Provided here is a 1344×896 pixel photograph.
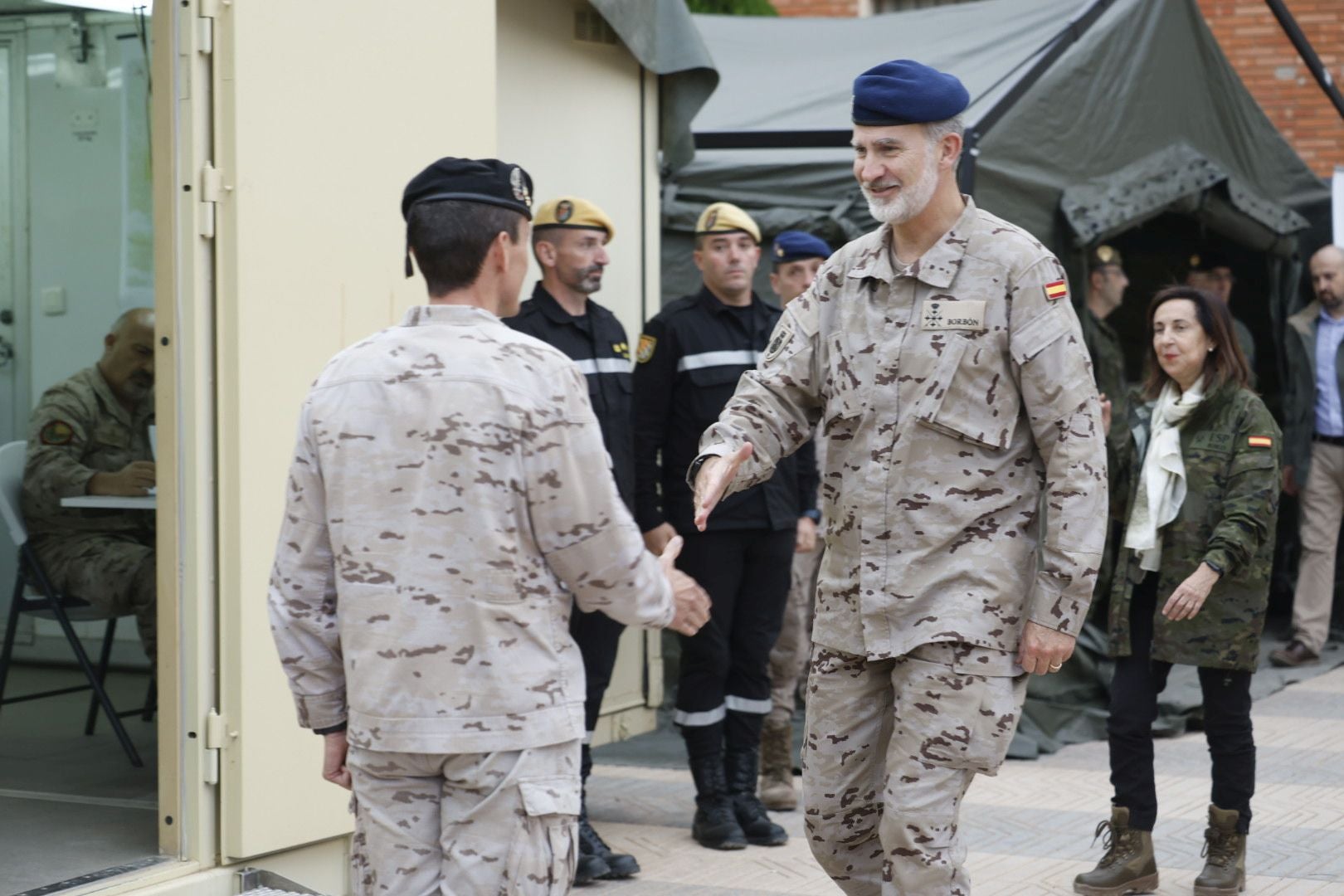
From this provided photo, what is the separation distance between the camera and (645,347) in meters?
5.95

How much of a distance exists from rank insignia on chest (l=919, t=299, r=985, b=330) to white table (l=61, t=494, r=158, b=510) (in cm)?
336

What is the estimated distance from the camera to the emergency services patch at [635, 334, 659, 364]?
591 centimetres

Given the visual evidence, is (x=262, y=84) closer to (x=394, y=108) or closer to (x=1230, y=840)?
(x=394, y=108)

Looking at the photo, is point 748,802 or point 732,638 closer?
point 748,802

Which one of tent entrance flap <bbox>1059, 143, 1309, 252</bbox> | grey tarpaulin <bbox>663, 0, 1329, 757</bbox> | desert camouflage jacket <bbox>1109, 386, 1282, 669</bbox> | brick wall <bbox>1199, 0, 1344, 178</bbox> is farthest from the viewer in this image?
brick wall <bbox>1199, 0, 1344, 178</bbox>

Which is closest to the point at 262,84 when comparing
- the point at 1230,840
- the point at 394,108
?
the point at 394,108

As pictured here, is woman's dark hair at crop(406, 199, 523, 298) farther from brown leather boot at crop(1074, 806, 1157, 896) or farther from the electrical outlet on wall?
the electrical outlet on wall

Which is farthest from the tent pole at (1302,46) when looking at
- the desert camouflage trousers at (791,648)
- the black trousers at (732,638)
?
the black trousers at (732,638)

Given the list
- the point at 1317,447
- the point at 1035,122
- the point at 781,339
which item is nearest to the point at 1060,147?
the point at 1035,122

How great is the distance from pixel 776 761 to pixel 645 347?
1.64 meters

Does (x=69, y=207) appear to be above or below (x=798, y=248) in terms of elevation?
above

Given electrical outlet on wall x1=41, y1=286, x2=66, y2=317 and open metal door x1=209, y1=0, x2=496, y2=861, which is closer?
open metal door x1=209, y1=0, x2=496, y2=861

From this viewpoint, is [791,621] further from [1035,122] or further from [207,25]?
[207,25]

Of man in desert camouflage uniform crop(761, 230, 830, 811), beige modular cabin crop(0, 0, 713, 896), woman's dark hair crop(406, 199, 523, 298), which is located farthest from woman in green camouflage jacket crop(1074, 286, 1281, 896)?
woman's dark hair crop(406, 199, 523, 298)
